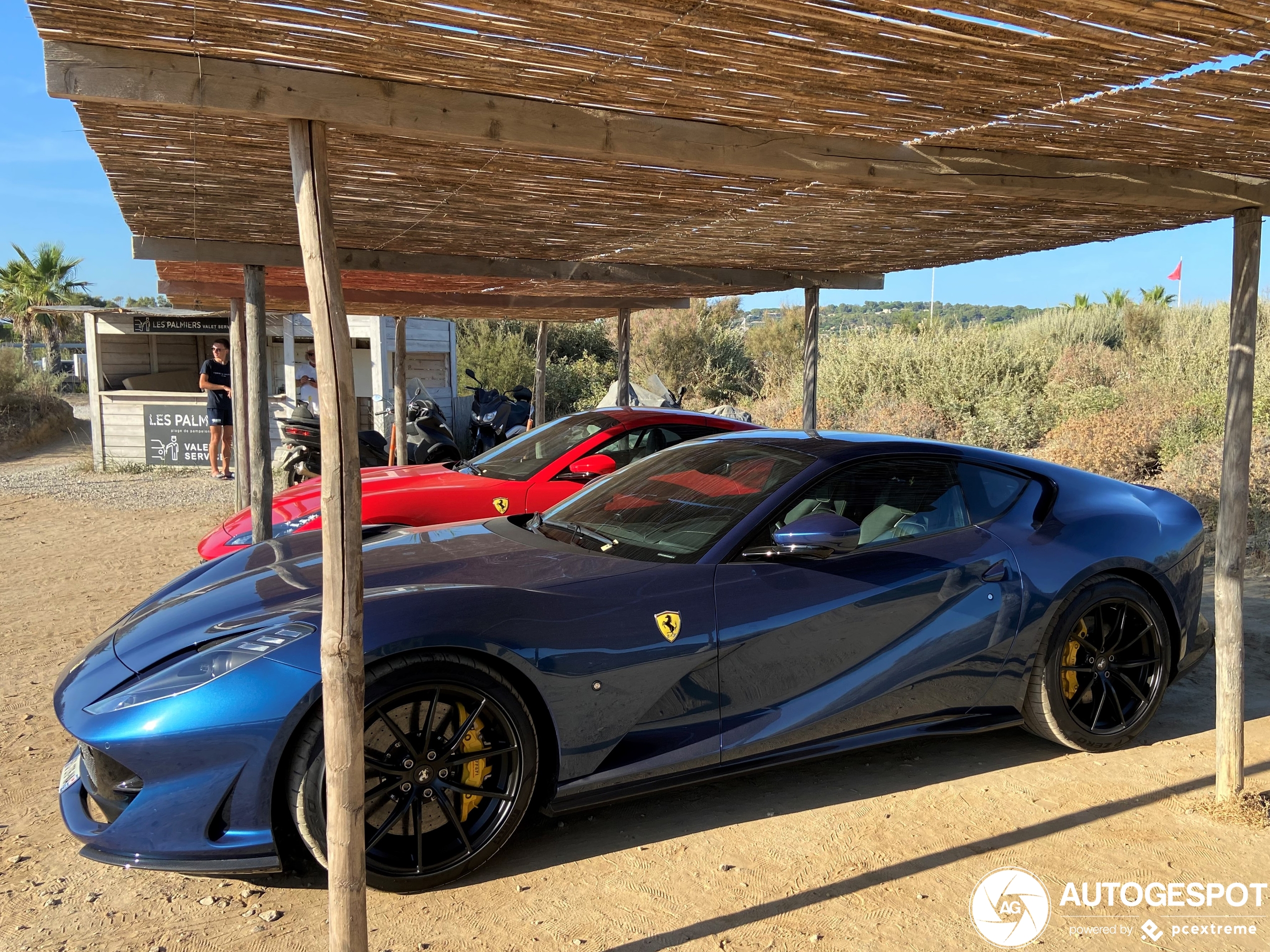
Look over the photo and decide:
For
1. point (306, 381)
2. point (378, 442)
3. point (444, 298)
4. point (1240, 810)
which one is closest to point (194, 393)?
point (306, 381)

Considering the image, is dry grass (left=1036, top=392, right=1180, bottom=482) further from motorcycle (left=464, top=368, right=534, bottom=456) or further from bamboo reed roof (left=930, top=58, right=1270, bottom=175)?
bamboo reed roof (left=930, top=58, right=1270, bottom=175)

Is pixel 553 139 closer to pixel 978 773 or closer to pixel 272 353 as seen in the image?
pixel 978 773

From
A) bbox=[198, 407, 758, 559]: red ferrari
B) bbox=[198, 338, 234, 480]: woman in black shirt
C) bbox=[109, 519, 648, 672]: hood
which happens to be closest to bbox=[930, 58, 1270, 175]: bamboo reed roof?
bbox=[109, 519, 648, 672]: hood

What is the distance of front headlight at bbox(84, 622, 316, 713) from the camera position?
280cm

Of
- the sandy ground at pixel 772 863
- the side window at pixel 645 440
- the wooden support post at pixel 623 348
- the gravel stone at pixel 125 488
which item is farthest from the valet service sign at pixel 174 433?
the sandy ground at pixel 772 863

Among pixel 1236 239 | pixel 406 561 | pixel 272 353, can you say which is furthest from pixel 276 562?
pixel 272 353

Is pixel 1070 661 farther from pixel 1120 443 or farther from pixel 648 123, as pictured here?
pixel 1120 443

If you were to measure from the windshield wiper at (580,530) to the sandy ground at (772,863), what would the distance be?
1.00 m

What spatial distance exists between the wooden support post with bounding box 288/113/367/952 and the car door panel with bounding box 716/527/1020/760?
1.31 metres

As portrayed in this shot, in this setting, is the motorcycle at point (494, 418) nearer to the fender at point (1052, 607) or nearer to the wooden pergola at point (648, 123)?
the wooden pergola at point (648, 123)

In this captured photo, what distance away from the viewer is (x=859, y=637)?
11.6 ft

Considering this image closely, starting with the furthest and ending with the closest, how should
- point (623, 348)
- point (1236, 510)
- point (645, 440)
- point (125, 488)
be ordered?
1. point (125, 488)
2. point (623, 348)
3. point (645, 440)
4. point (1236, 510)

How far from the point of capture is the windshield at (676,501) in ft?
12.0

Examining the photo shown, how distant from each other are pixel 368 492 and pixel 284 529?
0.65 meters
